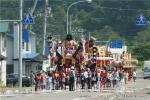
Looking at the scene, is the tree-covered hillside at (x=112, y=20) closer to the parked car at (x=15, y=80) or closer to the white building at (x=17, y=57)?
the white building at (x=17, y=57)

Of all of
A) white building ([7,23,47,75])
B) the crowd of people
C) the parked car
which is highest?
white building ([7,23,47,75])

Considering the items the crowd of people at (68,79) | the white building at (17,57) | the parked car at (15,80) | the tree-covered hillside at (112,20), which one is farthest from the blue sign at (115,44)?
the tree-covered hillside at (112,20)

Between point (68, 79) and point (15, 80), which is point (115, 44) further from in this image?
point (68, 79)

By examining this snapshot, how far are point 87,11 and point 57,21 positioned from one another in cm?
1615

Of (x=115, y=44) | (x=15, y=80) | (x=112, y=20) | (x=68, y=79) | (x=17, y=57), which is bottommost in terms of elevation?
(x=15, y=80)

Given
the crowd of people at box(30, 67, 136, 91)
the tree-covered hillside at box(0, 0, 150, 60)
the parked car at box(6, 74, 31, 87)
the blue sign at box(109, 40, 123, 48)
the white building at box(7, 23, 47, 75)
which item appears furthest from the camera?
the tree-covered hillside at box(0, 0, 150, 60)

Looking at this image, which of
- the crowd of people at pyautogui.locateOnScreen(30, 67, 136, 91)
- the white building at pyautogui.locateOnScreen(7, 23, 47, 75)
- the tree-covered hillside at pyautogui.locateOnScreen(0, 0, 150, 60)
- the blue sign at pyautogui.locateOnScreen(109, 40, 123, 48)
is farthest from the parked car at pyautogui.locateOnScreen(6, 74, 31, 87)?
the tree-covered hillside at pyautogui.locateOnScreen(0, 0, 150, 60)

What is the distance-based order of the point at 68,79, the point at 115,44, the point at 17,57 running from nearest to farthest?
1. the point at 68,79
2. the point at 17,57
3. the point at 115,44

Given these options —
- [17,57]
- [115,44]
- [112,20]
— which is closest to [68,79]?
[17,57]

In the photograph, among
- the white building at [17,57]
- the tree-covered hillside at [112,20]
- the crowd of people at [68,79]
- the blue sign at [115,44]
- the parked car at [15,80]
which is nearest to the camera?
the crowd of people at [68,79]

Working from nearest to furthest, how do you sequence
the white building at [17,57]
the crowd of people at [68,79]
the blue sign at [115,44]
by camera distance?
the crowd of people at [68,79] < the white building at [17,57] < the blue sign at [115,44]

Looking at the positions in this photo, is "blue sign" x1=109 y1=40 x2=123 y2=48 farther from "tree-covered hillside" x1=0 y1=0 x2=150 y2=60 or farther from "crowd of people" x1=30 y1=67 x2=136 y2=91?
"tree-covered hillside" x1=0 y1=0 x2=150 y2=60

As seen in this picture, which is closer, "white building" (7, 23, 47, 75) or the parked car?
the parked car

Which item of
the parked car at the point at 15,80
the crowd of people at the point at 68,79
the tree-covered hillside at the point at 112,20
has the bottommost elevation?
the parked car at the point at 15,80
